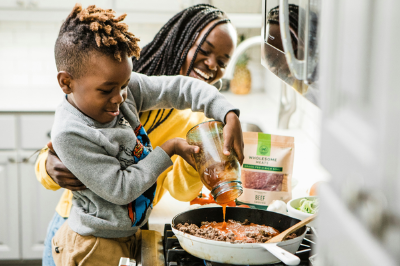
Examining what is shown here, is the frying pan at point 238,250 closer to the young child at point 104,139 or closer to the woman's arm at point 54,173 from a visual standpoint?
the young child at point 104,139

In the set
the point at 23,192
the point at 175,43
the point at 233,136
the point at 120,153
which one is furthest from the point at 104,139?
the point at 23,192

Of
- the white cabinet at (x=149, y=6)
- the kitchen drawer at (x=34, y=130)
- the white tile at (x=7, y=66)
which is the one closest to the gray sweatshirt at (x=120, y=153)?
the kitchen drawer at (x=34, y=130)

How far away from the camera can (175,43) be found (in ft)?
4.69

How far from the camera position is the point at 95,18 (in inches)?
33.3

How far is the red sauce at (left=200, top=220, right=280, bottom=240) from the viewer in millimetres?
904

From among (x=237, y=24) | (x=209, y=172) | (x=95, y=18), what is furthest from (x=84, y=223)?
(x=237, y=24)

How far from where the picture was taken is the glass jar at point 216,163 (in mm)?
842

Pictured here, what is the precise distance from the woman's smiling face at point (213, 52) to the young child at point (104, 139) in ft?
1.08

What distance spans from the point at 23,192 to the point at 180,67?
1.67 meters

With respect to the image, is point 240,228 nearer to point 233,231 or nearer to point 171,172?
point 233,231

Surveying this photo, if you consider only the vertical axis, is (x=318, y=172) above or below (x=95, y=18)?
below

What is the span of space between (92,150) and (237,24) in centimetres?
217

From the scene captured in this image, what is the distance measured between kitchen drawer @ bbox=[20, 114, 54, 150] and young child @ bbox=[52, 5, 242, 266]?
1620mm

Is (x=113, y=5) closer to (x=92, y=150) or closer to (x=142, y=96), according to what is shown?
(x=142, y=96)
